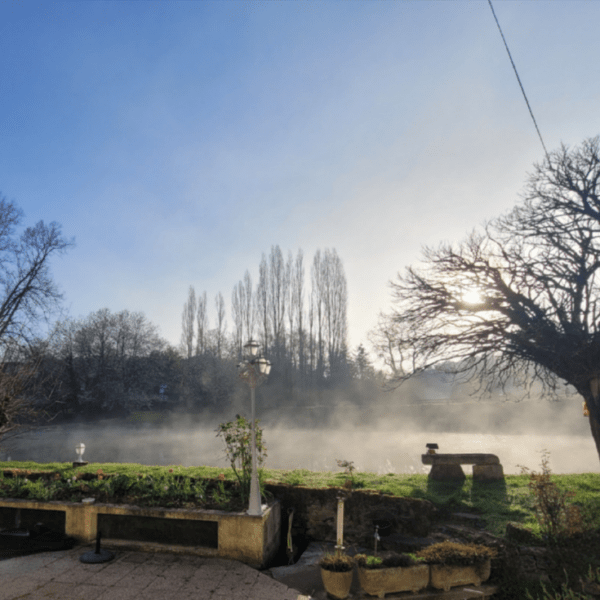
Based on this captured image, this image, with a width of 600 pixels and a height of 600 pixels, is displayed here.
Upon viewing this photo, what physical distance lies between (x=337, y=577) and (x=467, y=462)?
5.56 m

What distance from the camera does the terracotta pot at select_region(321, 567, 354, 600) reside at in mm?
4938

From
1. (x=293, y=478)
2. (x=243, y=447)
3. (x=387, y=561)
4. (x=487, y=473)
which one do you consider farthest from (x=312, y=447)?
(x=387, y=561)

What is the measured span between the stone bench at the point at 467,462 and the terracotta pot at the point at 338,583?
16.1 ft

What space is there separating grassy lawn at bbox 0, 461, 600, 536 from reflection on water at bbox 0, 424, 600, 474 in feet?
22.7

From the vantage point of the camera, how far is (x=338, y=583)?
4.94 m

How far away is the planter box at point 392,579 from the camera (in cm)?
497

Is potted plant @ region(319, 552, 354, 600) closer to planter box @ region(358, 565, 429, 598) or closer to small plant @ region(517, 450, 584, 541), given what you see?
planter box @ region(358, 565, 429, 598)

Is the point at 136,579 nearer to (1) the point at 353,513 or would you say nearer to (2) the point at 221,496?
(2) the point at 221,496

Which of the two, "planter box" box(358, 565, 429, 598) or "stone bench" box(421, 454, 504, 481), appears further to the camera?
"stone bench" box(421, 454, 504, 481)

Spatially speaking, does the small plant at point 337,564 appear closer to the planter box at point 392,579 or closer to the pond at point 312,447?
the planter box at point 392,579

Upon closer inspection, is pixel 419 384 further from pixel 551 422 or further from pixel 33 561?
pixel 33 561

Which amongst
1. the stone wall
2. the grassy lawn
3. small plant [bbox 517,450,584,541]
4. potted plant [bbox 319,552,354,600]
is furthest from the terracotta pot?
small plant [bbox 517,450,584,541]

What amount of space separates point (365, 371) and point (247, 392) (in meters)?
13.0

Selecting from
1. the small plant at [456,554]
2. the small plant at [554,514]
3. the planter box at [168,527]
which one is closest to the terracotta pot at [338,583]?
the small plant at [456,554]
